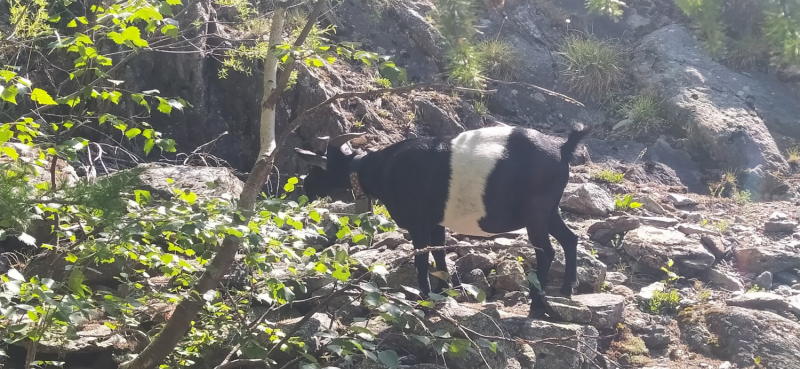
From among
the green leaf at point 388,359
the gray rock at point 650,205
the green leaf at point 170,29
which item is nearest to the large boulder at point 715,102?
the gray rock at point 650,205

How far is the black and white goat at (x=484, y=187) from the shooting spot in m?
5.82

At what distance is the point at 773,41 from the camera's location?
2.97 meters

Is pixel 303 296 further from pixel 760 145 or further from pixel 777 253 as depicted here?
pixel 760 145

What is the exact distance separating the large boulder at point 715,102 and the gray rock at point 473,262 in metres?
5.22

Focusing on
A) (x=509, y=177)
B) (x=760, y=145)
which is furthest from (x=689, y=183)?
(x=509, y=177)

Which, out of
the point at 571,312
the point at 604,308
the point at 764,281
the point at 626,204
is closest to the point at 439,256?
the point at 571,312

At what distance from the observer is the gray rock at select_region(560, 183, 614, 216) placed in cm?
792

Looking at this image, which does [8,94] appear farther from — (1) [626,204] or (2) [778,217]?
(2) [778,217]

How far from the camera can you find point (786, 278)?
23.3 feet

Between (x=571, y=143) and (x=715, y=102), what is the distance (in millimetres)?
6009

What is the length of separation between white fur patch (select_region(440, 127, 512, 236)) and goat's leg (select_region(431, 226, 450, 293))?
32 cm

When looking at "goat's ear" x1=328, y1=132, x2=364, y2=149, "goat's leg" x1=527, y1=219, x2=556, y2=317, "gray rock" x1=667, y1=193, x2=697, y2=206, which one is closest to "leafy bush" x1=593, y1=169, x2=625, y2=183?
"gray rock" x1=667, y1=193, x2=697, y2=206

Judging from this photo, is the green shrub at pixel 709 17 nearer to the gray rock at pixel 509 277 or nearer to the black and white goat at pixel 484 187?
the black and white goat at pixel 484 187

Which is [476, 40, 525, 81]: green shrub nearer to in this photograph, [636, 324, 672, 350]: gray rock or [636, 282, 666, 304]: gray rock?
[636, 282, 666, 304]: gray rock
